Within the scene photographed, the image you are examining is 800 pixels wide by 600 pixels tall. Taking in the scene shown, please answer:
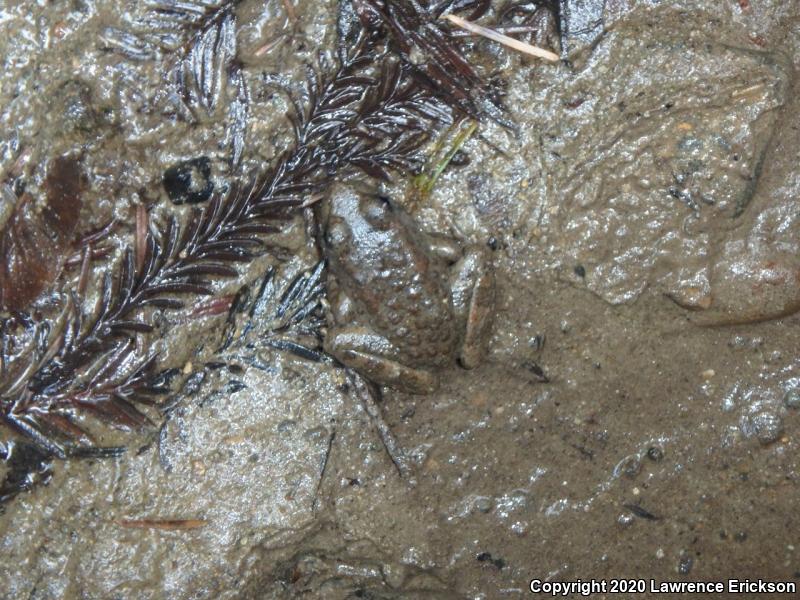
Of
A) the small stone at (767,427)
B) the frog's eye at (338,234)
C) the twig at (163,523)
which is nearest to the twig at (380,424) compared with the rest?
the frog's eye at (338,234)

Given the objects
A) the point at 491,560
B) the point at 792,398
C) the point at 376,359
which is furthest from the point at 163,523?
the point at 792,398

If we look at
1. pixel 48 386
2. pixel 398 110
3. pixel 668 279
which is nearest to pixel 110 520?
pixel 48 386

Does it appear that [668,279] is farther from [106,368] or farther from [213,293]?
[106,368]

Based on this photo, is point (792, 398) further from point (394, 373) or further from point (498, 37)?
point (498, 37)

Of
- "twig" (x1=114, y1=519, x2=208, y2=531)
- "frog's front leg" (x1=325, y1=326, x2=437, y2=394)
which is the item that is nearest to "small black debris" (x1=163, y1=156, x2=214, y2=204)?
"frog's front leg" (x1=325, y1=326, x2=437, y2=394)

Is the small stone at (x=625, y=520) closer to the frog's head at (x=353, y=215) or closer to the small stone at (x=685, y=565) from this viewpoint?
the small stone at (x=685, y=565)
